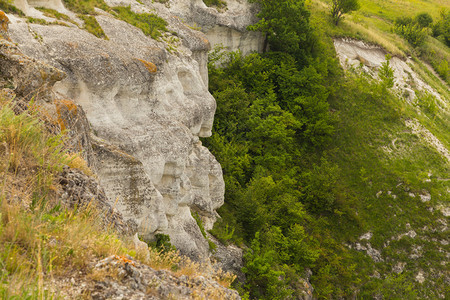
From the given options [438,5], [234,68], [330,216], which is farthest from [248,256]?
[438,5]

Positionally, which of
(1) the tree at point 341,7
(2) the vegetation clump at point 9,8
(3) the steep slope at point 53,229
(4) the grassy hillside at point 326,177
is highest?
(3) the steep slope at point 53,229

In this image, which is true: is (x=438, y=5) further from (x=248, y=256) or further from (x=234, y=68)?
(x=248, y=256)

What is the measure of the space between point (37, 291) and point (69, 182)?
8.16ft

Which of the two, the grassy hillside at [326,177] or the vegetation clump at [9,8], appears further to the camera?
the grassy hillside at [326,177]

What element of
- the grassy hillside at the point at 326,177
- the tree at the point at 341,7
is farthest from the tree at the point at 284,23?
the tree at the point at 341,7

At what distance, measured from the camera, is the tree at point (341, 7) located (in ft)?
124

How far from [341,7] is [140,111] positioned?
31635mm

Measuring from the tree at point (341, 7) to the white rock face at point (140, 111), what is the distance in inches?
973

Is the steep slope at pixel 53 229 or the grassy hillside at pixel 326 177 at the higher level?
the steep slope at pixel 53 229

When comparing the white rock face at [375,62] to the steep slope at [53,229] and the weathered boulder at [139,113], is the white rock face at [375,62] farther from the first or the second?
the steep slope at [53,229]

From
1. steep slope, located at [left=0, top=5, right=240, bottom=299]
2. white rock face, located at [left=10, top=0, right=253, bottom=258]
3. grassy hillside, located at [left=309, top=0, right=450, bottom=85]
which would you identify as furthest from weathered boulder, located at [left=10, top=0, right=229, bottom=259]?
A: grassy hillside, located at [left=309, top=0, right=450, bottom=85]

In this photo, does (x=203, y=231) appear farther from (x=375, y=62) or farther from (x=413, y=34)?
(x=413, y=34)

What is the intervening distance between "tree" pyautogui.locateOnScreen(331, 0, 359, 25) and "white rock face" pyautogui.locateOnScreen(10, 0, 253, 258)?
973 inches

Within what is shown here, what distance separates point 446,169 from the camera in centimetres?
3016
